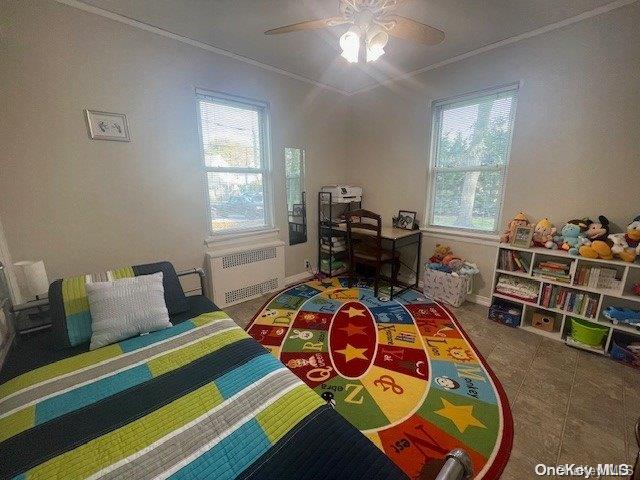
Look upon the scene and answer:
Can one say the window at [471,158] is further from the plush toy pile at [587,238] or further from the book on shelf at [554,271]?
the book on shelf at [554,271]

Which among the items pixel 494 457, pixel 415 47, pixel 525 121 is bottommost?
pixel 494 457

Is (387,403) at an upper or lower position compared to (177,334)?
lower

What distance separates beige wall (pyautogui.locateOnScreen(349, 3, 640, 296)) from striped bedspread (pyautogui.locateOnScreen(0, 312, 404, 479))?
2586mm

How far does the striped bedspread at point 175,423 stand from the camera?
773mm

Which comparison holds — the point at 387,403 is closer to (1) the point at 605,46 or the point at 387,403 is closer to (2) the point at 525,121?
(2) the point at 525,121

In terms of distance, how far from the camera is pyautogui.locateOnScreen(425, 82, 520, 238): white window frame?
2.44m

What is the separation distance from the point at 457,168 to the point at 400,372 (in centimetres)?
219

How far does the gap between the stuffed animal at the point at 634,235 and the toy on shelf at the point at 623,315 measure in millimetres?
438

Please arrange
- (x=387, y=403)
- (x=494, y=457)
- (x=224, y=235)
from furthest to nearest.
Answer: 1. (x=224, y=235)
2. (x=387, y=403)
3. (x=494, y=457)

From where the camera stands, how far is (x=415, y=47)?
2420 mm

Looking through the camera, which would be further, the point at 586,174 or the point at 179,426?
the point at 586,174

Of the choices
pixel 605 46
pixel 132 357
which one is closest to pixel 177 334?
pixel 132 357

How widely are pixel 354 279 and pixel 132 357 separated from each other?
8.56ft

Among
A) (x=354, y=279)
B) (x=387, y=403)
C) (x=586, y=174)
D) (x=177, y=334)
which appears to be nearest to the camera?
(x=177, y=334)
